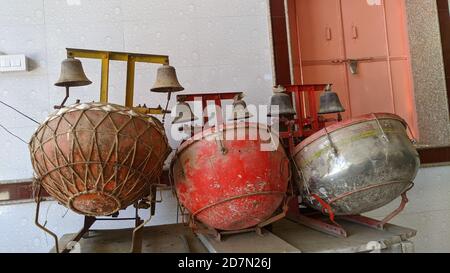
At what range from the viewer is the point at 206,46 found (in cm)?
309

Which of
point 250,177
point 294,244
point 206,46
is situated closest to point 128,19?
Answer: point 206,46

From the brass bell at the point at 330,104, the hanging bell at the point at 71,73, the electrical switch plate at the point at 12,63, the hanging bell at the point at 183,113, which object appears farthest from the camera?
the electrical switch plate at the point at 12,63

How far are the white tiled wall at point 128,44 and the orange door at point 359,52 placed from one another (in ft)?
1.82

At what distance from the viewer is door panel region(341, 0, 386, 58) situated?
11.3ft

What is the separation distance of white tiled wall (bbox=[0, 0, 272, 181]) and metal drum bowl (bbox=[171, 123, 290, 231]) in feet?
4.37

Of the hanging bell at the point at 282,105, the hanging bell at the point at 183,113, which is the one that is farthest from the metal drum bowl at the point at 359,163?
the hanging bell at the point at 183,113

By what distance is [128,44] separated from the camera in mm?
2996

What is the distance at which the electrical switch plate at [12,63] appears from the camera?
9.12 ft

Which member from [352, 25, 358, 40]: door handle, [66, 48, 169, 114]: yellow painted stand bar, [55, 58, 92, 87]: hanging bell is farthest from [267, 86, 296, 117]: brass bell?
[352, 25, 358, 40]: door handle

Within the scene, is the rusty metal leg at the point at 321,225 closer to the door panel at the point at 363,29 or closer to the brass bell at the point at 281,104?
the brass bell at the point at 281,104

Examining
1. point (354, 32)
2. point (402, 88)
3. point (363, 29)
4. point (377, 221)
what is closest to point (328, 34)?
point (354, 32)

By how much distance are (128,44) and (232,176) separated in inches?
74.9
